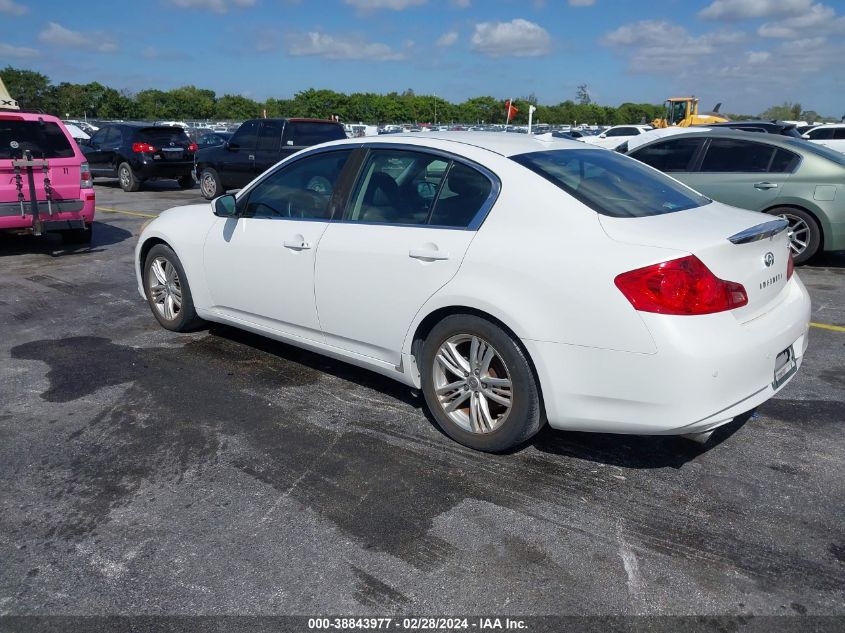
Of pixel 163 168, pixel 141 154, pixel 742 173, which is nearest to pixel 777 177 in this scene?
pixel 742 173

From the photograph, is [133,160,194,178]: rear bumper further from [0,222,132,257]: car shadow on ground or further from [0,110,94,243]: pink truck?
[0,110,94,243]: pink truck

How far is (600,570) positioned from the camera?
282 centimetres

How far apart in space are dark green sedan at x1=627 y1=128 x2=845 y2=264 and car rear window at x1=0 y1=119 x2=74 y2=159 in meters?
7.80

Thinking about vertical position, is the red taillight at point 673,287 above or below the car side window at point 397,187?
below

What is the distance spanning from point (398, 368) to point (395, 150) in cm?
129

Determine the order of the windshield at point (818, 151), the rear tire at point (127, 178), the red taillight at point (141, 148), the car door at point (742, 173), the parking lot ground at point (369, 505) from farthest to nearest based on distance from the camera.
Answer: the rear tire at point (127, 178)
the red taillight at point (141, 148)
the car door at point (742, 173)
the windshield at point (818, 151)
the parking lot ground at point (369, 505)

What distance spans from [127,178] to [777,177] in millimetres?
14926

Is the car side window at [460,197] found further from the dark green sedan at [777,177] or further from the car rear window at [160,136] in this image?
the car rear window at [160,136]

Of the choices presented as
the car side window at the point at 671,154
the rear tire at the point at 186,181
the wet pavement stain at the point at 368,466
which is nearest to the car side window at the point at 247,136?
the rear tire at the point at 186,181

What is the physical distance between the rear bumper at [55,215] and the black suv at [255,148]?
5309 mm

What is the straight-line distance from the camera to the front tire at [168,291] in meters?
5.58

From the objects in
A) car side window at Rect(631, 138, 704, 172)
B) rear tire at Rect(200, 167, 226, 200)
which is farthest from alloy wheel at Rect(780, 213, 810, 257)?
rear tire at Rect(200, 167, 226, 200)

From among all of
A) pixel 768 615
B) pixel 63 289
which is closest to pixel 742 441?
pixel 768 615

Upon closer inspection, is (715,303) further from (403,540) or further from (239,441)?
(239,441)
